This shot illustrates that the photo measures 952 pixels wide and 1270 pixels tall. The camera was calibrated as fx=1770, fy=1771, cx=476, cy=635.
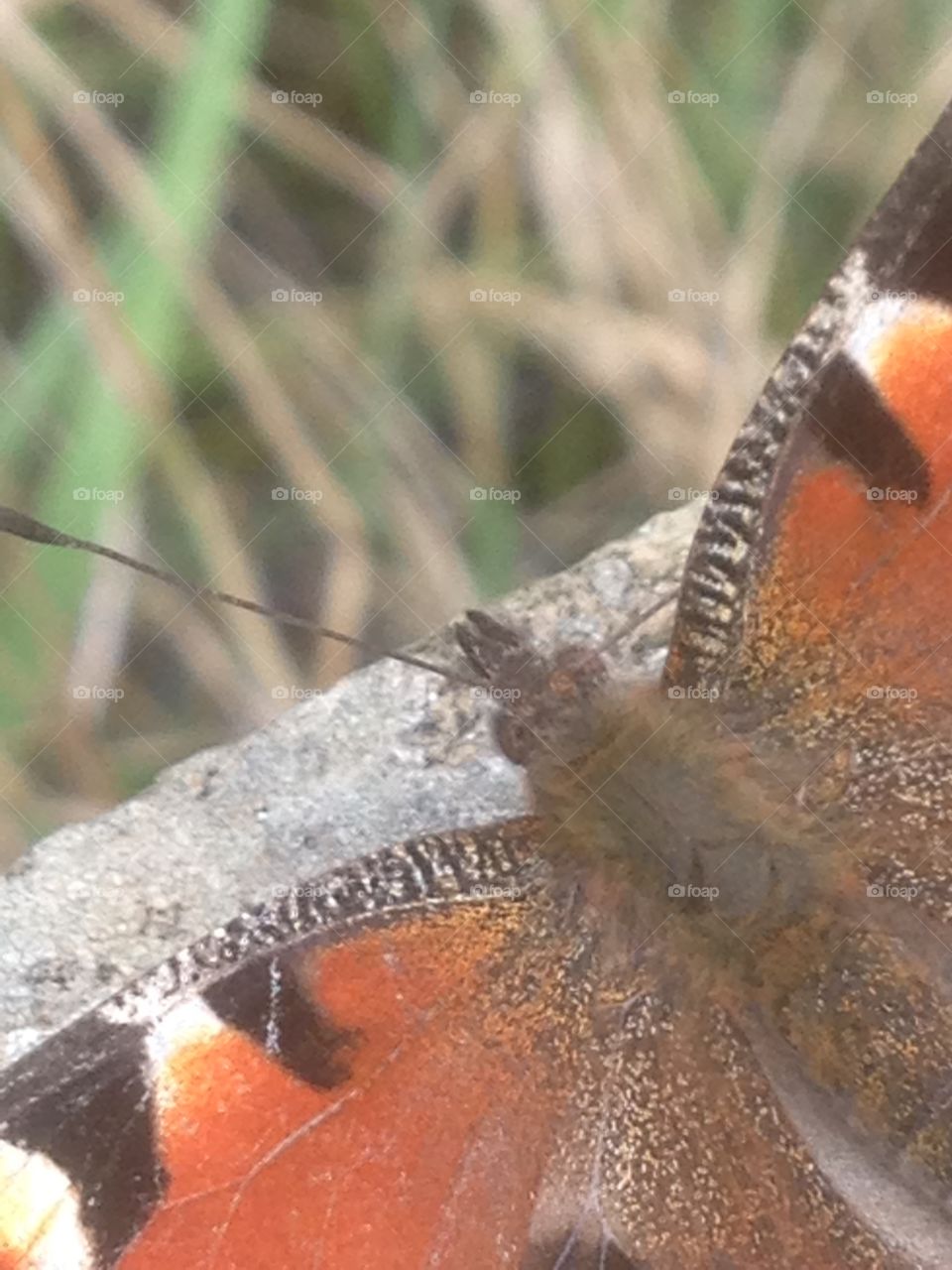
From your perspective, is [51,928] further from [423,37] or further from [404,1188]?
[423,37]

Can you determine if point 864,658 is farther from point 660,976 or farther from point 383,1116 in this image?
point 383,1116

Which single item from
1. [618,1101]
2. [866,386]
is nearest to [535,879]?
[618,1101]

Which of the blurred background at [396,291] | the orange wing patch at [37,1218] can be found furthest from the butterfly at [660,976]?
the blurred background at [396,291]

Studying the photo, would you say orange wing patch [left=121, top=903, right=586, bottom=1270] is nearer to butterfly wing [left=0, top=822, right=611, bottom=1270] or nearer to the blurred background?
butterfly wing [left=0, top=822, right=611, bottom=1270]

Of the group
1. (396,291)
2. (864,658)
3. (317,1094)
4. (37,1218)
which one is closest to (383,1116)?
(317,1094)

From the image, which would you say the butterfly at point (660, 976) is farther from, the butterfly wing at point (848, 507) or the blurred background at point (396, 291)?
the blurred background at point (396, 291)

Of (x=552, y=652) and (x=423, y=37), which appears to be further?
(x=423, y=37)

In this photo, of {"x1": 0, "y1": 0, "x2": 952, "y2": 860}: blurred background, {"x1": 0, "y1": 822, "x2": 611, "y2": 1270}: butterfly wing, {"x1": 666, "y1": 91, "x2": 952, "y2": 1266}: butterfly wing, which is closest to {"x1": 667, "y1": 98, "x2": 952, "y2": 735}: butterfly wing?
{"x1": 666, "y1": 91, "x2": 952, "y2": 1266}: butterfly wing
